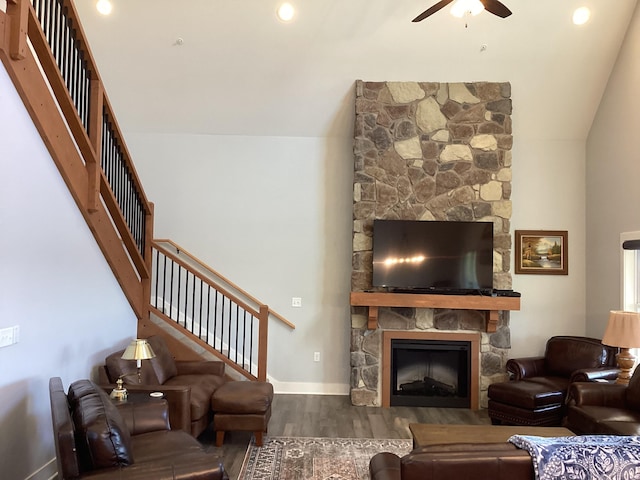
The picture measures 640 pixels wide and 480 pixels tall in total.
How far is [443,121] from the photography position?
554 cm

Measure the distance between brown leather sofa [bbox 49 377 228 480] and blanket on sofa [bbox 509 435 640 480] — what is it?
152cm

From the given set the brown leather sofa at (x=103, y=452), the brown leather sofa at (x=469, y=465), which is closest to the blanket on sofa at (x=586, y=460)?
the brown leather sofa at (x=469, y=465)

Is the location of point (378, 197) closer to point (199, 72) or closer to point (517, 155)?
point (517, 155)

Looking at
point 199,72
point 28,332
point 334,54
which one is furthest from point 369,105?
point 28,332

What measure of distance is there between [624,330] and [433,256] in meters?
1.94

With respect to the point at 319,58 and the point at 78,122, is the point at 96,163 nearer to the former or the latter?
the point at 78,122

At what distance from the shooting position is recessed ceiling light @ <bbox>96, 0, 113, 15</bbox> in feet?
15.6

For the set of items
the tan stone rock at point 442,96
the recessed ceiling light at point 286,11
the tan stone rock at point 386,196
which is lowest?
the tan stone rock at point 386,196

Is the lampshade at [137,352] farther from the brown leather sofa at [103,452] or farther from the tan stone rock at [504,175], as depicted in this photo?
the tan stone rock at [504,175]

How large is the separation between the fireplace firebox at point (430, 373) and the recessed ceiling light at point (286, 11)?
372cm

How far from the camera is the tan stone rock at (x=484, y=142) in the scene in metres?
5.51

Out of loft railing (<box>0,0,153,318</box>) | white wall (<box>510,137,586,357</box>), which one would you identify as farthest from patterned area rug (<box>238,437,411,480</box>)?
white wall (<box>510,137,586,357</box>)

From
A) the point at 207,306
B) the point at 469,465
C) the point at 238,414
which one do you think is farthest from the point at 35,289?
the point at 469,465

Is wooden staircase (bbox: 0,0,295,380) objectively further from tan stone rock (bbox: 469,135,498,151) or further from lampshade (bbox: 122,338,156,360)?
tan stone rock (bbox: 469,135,498,151)
